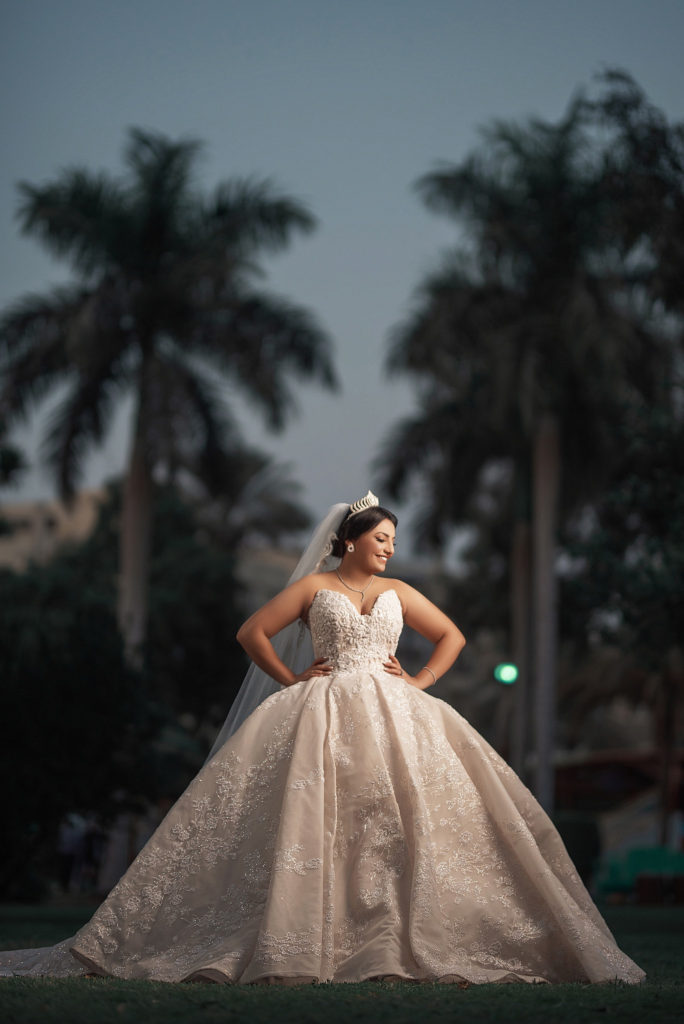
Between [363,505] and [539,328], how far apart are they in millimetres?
20145

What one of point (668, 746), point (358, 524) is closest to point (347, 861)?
point (358, 524)

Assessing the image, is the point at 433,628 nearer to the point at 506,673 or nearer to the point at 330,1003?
the point at 330,1003

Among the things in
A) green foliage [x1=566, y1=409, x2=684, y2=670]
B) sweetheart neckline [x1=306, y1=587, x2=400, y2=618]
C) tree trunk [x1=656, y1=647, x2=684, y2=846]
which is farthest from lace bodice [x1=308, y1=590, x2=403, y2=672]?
tree trunk [x1=656, y1=647, x2=684, y2=846]

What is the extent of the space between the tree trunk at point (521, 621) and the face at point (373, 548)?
21.1m

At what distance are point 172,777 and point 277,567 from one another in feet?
128

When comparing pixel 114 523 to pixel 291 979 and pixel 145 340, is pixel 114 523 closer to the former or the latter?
pixel 145 340

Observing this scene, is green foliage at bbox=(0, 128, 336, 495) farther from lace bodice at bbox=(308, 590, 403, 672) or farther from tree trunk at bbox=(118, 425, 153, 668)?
lace bodice at bbox=(308, 590, 403, 672)

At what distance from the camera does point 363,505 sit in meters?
6.84

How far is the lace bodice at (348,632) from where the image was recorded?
635 centimetres

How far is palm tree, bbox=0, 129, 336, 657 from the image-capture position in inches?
941

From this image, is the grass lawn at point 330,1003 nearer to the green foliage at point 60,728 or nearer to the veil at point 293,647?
the veil at point 293,647

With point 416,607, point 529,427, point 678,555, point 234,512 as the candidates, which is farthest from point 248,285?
point 416,607

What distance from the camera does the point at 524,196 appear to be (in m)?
27.1

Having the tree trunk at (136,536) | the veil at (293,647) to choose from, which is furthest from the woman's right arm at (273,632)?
the tree trunk at (136,536)
